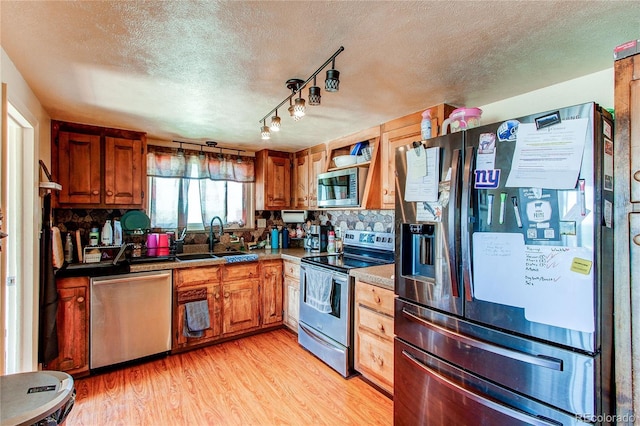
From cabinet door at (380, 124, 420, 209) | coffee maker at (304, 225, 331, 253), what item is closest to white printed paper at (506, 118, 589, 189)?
cabinet door at (380, 124, 420, 209)

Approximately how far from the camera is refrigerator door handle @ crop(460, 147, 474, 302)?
1.53m

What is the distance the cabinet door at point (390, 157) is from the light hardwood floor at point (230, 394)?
1586 mm

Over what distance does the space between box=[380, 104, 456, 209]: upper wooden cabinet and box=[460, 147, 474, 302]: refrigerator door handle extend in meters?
0.89

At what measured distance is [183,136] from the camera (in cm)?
336

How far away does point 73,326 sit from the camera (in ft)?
8.36

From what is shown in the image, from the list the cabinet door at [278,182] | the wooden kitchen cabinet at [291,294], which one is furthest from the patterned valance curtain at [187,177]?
the wooden kitchen cabinet at [291,294]

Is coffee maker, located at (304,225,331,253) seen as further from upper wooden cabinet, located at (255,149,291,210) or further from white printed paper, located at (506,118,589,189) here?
white printed paper, located at (506,118,589,189)

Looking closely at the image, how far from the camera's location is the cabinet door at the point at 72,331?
8.16 ft

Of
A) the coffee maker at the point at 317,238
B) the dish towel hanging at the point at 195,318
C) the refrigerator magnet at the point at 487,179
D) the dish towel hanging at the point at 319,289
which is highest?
the refrigerator magnet at the point at 487,179

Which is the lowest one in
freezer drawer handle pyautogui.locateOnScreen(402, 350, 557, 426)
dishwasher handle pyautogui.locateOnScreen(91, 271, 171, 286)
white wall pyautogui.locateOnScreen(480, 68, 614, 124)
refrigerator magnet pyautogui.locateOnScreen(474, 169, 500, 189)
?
freezer drawer handle pyautogui.locateOnScreen(402, 350, 557, 426)

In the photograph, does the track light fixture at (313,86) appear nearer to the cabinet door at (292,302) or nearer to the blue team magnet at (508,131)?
the blue team magnet at (508,131)

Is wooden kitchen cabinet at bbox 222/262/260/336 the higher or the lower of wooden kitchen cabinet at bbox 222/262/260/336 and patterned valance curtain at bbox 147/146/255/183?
the lower

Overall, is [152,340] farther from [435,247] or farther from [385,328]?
[435,247]

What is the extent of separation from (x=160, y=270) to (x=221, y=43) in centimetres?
227
